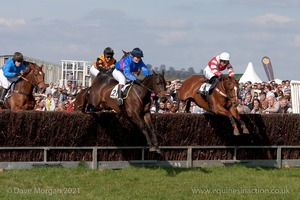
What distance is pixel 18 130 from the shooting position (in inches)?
538

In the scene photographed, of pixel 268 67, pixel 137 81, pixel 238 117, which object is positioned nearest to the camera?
pixel 137 81

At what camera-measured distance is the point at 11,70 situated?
16922 millimetres

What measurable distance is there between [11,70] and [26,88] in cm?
64

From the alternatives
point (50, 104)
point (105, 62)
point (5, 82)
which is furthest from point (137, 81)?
point (50, 104)

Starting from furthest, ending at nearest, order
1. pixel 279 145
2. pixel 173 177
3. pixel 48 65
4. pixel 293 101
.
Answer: pixel 48 65, pixel 293 101, pixel 279 145, pixel 173 177

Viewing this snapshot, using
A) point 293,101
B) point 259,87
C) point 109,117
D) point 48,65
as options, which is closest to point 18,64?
point 109,117

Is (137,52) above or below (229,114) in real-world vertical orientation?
above

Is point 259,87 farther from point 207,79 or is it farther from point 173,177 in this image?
point 173,177

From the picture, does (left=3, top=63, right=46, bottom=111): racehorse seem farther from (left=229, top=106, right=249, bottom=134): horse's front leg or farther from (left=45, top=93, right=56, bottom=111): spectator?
(left=45, top=93, right=56, bottom=111): spectator

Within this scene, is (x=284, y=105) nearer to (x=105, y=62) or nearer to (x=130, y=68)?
(x=105, y=62)

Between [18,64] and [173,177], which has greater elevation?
[18,64]

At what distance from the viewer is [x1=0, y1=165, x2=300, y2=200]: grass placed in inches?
444

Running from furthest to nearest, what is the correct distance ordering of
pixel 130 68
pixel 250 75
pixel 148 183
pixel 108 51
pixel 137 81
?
pixel 250 75, pixel 108 51, pixel 130 68, pixel 137 81, pixel 148 183

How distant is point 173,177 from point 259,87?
11.2 m
